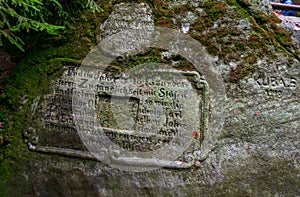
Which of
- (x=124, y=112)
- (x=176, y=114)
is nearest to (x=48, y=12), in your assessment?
(x=124, y=112)

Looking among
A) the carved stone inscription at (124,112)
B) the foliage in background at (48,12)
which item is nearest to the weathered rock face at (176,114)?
the carved stone inscription at (124,112)

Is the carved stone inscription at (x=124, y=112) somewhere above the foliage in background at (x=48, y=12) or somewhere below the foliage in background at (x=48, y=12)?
below

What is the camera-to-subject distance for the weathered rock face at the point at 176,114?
2.88 m

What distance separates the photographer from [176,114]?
9.70 feet

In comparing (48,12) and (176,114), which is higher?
(48,12)

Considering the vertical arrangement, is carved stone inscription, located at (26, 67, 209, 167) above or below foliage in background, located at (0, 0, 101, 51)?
below

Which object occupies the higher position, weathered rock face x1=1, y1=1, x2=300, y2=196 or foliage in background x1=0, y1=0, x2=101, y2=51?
foliage in background x1=0, y1=0, x2=101, y2=51

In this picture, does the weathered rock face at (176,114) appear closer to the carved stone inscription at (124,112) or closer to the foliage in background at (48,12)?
the carved stone inscription at (124,112)

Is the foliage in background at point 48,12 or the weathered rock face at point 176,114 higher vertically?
the foliage in background at point 48,12

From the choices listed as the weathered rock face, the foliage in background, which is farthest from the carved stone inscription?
the foliage in background

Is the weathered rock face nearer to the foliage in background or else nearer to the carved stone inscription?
the carved stone inscription

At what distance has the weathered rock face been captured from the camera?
9.46 ft

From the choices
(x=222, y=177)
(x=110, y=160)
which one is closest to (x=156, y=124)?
(x=110, y=160)

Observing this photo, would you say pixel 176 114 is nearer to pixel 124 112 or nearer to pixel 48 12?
pixel 124 112
